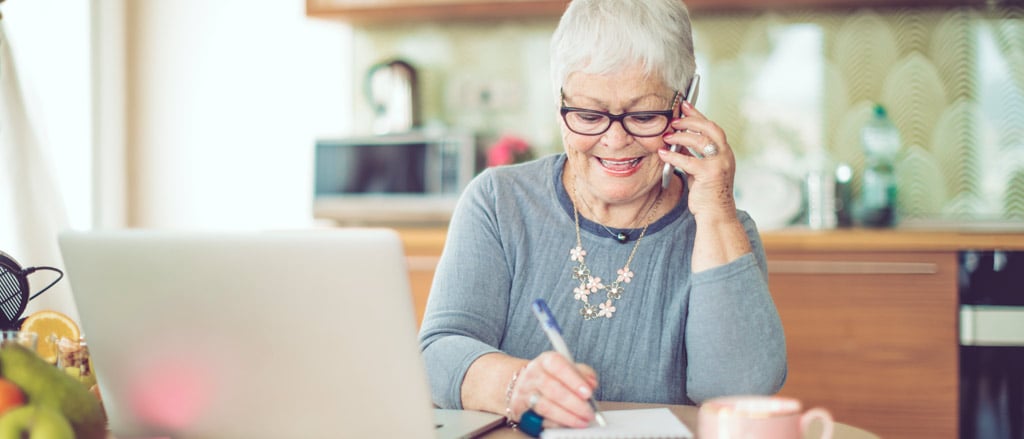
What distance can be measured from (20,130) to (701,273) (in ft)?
7.07

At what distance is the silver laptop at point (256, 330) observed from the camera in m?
0.80

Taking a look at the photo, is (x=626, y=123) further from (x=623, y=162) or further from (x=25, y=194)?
(x=25, y=194)

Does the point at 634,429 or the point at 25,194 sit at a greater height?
the point at 25,194

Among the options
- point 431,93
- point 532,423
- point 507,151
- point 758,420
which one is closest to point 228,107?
point 431,93

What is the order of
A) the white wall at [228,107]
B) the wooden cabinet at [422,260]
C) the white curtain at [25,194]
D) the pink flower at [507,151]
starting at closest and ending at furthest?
1. the white curtain at [25,194]
2. the wooden cabinet at [422,260]
3. the pink flower at [507,151]
4. the white wall at [228,107]

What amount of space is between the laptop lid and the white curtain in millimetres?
1858

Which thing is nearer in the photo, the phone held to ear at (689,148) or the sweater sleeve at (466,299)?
the sweater sleeve at (466,299)

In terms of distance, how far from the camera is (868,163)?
2.96 meters

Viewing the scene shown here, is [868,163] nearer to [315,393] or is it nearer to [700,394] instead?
[700,394]

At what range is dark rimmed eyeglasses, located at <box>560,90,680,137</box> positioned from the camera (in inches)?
53.6

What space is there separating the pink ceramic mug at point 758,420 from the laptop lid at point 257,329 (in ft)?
0.83

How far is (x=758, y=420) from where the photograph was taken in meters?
0.79

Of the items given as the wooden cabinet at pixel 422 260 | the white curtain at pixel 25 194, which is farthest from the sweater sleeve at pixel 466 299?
the white curtain at pixel 25 194

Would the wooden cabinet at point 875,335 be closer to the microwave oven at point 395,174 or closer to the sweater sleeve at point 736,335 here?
the microwave oven at point 395,174
